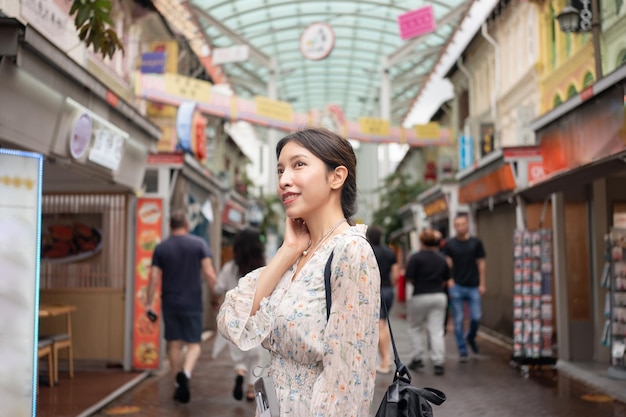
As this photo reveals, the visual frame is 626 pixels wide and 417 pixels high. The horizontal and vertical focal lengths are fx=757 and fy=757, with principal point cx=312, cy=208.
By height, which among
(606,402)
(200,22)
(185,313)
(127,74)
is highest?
(200,22)

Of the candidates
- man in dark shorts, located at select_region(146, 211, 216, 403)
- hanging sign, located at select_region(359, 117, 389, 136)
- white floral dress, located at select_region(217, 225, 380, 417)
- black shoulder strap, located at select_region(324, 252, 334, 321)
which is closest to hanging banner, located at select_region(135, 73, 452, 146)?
hanging sign, located at select_region(359, 117, 389, 136)

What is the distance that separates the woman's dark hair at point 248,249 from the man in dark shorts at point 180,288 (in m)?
0.34

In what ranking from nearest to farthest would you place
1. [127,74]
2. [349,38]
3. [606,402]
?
[606,402], [127,74], [349,38]

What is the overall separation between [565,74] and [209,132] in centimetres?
1378

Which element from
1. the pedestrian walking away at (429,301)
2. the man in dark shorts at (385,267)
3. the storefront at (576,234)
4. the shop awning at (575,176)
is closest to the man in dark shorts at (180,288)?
the man in dark shorts at (385,267)

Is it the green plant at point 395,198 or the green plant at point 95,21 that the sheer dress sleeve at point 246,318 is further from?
the green plant at point 395,198

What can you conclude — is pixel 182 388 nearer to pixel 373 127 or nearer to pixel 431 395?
pixel 431 395

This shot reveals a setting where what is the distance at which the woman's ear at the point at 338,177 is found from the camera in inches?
96.2

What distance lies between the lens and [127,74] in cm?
1811

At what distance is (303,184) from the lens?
2383 millimetres

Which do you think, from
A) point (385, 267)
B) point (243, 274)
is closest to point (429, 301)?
point (385, 267)

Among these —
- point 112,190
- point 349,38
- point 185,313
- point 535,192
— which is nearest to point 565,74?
point 535,192

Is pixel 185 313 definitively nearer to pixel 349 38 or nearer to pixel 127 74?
pixel 127 74

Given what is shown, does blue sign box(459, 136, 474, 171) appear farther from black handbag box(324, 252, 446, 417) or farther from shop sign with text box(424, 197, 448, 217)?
black handbag box(324, 252, 446, 417)
